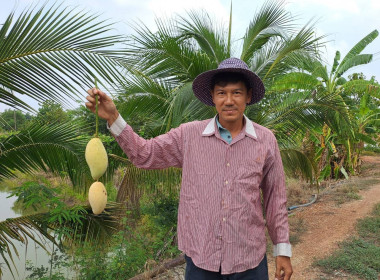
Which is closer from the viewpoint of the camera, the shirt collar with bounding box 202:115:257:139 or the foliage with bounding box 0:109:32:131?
the shirt collar with bounding box 202:115:257:139

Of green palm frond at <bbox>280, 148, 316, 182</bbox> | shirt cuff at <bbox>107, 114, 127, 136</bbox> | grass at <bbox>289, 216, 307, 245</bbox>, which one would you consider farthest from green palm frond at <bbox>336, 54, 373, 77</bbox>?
shirt cuff at <bbox>107, 114, 127, 136</bbox>

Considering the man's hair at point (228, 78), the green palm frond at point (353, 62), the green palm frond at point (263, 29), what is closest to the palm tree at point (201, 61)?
the green palm frond at point (263, 29)

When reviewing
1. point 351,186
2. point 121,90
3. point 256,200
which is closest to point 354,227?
point 351,186

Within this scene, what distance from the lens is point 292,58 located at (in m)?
4.41

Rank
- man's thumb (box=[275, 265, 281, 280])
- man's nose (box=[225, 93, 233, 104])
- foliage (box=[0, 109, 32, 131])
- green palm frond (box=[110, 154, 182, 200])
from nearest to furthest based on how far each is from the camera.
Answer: man's nose (box=[225, 93, 233, 104]) < man's thumb (box=[275, 265, 281, 280]) < foliage (box=[0, 109, 32, 131]) < green palm frond (box=[110, 154, 182, 200])

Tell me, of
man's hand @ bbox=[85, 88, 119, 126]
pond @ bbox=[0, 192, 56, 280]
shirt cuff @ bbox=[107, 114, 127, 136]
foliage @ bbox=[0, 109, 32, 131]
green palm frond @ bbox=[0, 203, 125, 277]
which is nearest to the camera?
man's hand @ bbox=[85, 88, 119, 126]

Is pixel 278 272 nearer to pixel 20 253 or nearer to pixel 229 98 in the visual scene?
pixel 229 98

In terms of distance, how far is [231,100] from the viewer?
4.88 feet

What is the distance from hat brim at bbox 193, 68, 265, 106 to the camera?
1.54 meters

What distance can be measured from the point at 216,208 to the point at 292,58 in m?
3.48

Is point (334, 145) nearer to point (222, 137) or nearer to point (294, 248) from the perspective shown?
point (294, 248)

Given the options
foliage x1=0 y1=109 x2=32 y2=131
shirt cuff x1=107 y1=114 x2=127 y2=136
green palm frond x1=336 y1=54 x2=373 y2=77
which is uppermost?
green palm frond x1=336 y1=54 x2=373 y2=77

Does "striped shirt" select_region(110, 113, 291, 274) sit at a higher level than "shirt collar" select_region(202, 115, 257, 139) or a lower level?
lower

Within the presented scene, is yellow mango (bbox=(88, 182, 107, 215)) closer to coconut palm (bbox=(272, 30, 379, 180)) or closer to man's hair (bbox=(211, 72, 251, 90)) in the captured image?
man's hair (bbox=(211, 72, 251, 90))
